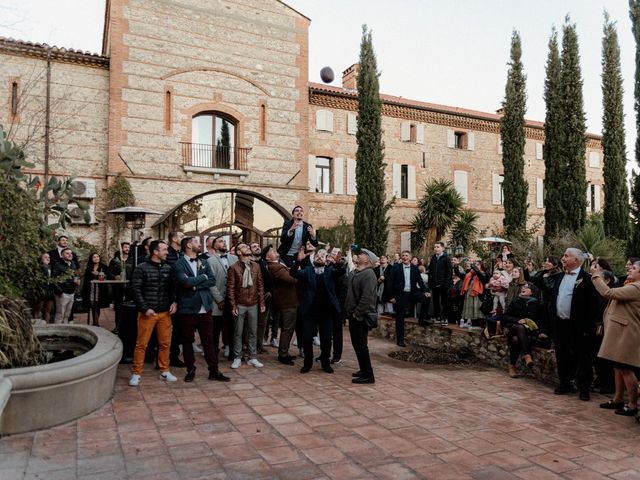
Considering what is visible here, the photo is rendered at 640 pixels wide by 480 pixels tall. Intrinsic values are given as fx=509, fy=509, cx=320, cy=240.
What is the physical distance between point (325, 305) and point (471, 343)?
3042 mm

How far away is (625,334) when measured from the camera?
5.68 metres

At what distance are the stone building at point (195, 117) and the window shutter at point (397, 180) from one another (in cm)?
217

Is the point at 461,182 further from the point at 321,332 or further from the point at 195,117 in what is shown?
the point at 321,332

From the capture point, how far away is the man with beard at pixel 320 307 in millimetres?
7406

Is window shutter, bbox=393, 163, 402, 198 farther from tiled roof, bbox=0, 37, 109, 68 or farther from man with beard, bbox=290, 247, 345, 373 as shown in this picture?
man with beard, bbox=290, 247, 345, 373

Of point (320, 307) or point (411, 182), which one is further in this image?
point (411, 182)

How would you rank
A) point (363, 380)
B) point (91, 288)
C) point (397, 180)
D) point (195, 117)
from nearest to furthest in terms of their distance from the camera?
point (363, 380), point (91, 288), point (195, 117), point (397, 180)

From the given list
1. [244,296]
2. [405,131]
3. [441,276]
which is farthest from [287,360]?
[405,131]

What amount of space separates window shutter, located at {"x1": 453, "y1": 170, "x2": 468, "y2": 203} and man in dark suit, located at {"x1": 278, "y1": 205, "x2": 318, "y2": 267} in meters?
18.0

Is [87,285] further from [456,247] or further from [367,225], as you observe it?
[456,247]

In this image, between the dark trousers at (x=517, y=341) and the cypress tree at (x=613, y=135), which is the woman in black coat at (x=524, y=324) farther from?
the cypress tree at (x=613, y=135)

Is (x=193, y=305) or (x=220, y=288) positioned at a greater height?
(x=220, y=288)

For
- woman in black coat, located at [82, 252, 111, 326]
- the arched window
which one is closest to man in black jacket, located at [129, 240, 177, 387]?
woman in black coat, located at [82, 252, 111, 326]

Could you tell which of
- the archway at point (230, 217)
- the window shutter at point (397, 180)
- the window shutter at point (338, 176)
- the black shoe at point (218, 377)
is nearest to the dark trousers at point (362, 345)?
the black shoe at point (218, 377)
